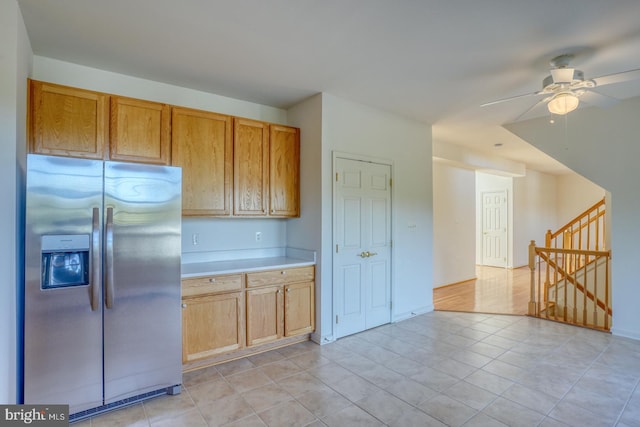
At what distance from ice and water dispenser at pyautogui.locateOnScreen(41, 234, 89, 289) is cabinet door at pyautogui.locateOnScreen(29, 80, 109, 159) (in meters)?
0.78

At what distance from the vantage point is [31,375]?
205cm

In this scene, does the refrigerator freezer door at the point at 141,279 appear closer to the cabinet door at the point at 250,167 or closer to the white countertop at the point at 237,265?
the white countertop at the point at 237,265

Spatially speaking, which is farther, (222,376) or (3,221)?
(222,376)

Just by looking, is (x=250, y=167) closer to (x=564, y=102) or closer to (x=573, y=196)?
(x=564, y=102)

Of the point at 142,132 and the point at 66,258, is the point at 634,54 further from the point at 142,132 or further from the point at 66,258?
the point at 66,258

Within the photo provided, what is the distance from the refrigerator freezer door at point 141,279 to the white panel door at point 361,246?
5.74ft

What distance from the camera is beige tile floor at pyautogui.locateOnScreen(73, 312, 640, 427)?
2232 millimetres

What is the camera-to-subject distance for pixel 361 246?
12.8ft

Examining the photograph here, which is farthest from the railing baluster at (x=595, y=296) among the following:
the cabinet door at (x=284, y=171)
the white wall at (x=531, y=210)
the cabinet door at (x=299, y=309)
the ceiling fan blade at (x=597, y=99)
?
the white wall at (x=531, y=210)

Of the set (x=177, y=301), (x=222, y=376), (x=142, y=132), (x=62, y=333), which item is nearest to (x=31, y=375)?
(x=62, y=333)

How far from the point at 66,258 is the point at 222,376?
5.21 feet

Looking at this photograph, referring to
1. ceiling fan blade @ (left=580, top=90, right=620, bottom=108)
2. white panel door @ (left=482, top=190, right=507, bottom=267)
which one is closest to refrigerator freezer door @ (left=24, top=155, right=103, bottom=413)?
ceiling fan blade @ (left=580, top=90, right=620, bottom=108)

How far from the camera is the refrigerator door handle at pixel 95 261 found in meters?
2.22

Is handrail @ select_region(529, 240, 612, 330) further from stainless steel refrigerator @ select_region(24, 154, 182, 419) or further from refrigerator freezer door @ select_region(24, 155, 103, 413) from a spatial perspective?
refrigerator freezer door @ select_region(24, 155, 103, 413)
